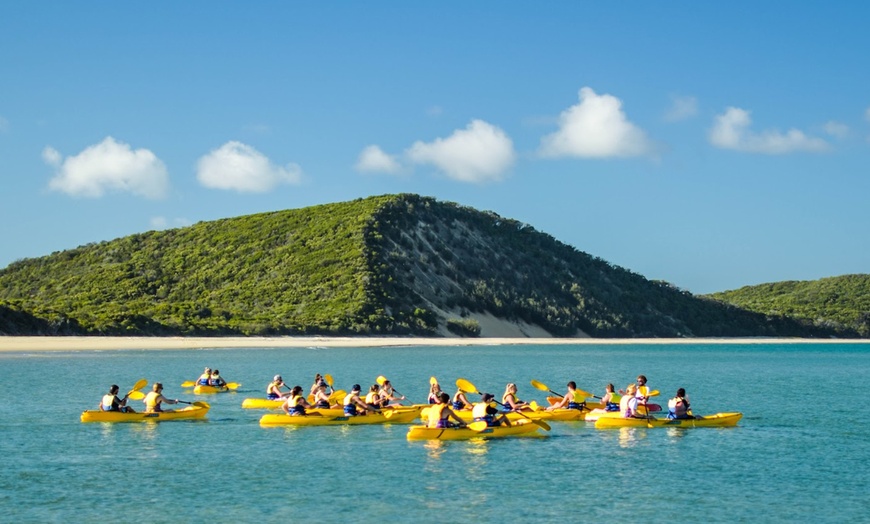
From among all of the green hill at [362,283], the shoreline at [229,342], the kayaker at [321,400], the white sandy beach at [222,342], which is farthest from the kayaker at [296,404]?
the green hill at [362,283]

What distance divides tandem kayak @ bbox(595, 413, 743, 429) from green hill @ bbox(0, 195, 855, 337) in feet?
187

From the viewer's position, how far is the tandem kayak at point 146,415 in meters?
33.1

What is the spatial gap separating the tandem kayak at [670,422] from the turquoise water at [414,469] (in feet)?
1.17

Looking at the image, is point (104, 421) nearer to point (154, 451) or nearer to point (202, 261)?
point (154, 451)

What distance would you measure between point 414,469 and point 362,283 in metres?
77.7

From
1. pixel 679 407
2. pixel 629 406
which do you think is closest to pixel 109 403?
pixel 629 406

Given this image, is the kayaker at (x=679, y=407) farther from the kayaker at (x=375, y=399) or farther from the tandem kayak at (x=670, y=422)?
the kayaker at (x=375, y=399)

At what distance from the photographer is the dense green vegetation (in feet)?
488

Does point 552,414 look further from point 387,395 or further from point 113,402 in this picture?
point 113,402

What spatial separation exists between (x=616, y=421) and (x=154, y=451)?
564 inches

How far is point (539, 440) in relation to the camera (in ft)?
101

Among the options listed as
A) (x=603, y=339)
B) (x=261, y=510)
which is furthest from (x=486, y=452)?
(x=603, y=339)

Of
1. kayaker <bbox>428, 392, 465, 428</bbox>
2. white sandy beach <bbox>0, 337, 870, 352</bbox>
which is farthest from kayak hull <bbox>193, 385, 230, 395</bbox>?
white sandy beach <bbox>0, 337, 870, 352</bbox>

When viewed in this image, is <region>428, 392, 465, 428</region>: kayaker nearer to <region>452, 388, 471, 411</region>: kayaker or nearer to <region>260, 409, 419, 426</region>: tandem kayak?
<region>452, 388, 471, 411</region>: kayaker
